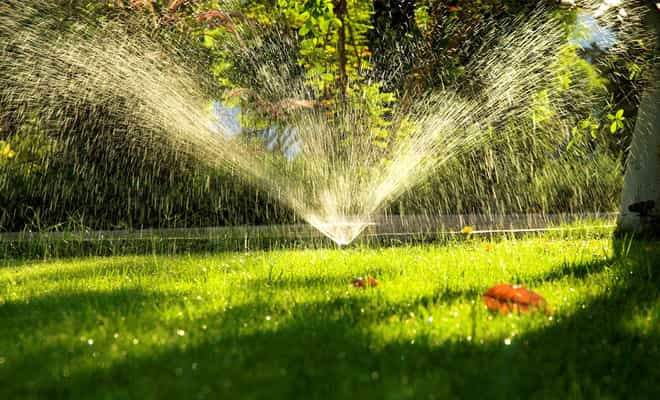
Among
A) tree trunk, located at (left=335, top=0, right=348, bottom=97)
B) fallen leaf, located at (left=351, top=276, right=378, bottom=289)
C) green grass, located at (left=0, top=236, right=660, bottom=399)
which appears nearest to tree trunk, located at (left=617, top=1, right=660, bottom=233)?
green grass, located at (left=0, top=236, right=660, bottom=399)

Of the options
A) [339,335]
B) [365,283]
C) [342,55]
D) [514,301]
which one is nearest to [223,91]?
[342,55]

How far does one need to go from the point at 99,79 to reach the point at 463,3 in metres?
5.96

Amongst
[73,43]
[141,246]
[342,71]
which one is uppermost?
[73,43]

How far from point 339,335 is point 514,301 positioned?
898 mm

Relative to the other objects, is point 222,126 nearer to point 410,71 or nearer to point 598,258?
point 410,71

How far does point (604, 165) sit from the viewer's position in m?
12.3

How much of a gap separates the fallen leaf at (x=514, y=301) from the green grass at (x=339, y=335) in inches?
2.5

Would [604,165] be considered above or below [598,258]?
above

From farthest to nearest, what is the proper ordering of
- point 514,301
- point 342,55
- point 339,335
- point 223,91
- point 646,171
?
point 223,91 → point 342,55 → point 646,171 → point 514,301 → point 339,335

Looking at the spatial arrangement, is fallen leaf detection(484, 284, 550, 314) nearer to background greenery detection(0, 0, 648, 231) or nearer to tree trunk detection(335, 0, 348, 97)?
background greenery detection(0, 0, 648, 231)

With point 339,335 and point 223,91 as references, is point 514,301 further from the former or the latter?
point 223,91

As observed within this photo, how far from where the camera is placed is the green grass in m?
1.93

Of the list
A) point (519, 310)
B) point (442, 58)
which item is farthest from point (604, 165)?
point (519, 310)

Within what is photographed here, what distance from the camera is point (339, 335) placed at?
2.47m
